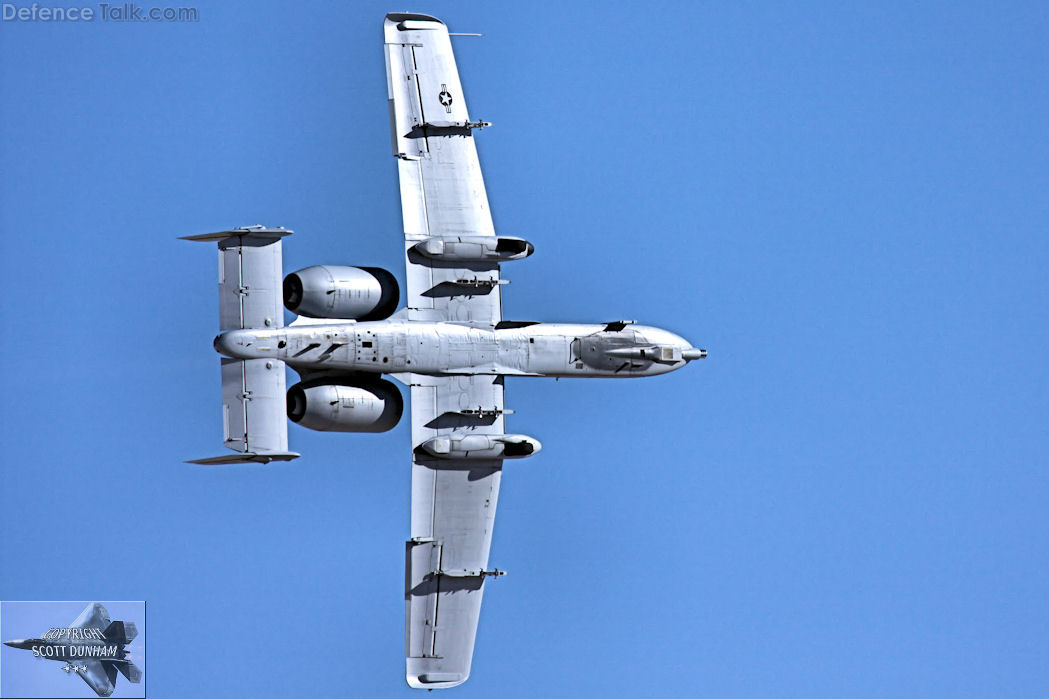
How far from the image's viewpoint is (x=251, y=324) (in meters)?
31.6

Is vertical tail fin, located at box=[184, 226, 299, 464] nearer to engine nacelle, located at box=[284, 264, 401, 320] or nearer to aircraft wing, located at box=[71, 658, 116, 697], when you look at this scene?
engine nacelle, located at box=[284, 264, 401, 320]

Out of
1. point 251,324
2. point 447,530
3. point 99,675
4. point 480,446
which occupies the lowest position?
point 99,675

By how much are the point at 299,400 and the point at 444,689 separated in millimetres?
7213

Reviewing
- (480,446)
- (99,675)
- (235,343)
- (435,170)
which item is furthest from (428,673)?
(435,170)

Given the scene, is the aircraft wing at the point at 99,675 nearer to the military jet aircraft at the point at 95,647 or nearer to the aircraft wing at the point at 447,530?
the military jet aircraft at the point at 95,647

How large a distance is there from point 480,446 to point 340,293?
426cm

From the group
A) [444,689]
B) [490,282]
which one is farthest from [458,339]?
[444,689]

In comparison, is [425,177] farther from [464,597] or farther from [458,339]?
[464,597]

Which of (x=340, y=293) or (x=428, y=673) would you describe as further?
(x=428, y=673)

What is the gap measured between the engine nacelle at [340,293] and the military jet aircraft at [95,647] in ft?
24.5

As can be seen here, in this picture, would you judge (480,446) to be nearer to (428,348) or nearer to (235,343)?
(428,348)

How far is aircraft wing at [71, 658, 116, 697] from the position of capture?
33.7 metres

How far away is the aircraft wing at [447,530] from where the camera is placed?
33594 mm

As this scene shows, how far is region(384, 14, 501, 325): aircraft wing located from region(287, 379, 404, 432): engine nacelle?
1933mm
